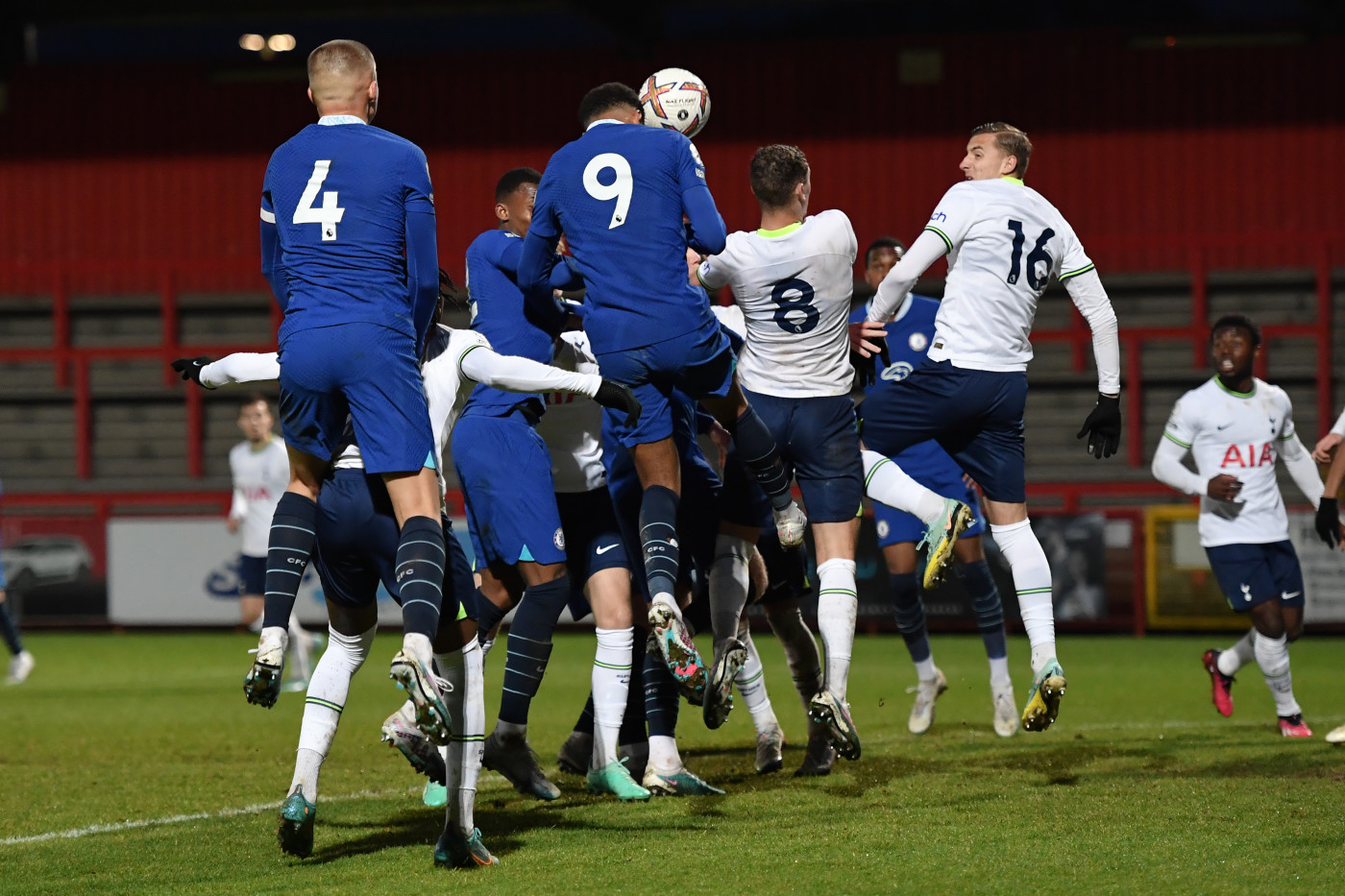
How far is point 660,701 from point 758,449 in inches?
44.0

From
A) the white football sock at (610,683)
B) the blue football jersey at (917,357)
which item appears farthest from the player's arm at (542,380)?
the blue football jersey at (917,357)

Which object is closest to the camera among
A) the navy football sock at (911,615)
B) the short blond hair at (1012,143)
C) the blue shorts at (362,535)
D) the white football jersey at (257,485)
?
the blue shorts at (362,535)

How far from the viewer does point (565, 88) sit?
69.6 ft

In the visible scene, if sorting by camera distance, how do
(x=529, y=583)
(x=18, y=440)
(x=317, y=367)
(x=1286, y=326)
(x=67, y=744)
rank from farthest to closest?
(x=18, y=440), (x=1286, y=326), (x=67, y=744), (x=529, y=583), (x=317, y=367)

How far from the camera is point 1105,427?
6258 millimetres

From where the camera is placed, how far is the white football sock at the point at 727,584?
6.16m

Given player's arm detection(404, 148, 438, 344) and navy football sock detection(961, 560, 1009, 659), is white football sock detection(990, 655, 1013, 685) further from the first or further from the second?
player's arm detection(404, 148, 438, 344)

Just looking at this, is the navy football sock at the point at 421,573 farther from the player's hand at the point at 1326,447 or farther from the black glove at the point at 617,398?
the player's hand at the point at 1326,447

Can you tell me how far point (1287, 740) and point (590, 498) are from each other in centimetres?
382

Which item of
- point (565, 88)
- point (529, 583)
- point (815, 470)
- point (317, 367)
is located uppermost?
point (565, 88)

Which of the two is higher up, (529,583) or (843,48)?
(843,48)

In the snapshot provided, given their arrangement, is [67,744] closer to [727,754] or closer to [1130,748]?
[727,754]

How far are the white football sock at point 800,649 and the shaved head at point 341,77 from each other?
3.02 m

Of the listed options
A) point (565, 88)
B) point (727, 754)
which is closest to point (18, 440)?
point (565, 88)
